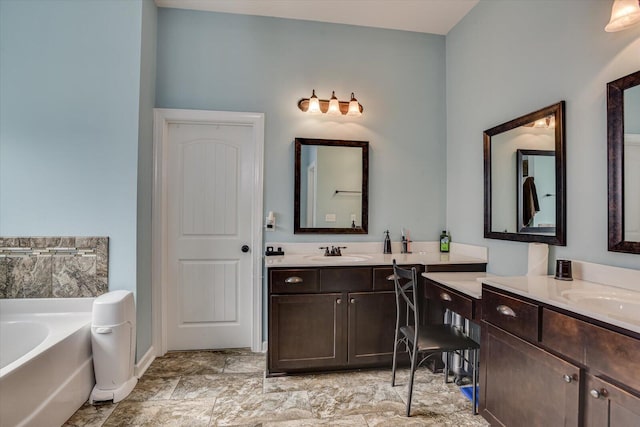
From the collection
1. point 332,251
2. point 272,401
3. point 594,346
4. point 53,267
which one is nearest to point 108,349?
point 53,267

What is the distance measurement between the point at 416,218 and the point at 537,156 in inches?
46.5

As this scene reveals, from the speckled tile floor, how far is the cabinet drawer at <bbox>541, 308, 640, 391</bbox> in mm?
872

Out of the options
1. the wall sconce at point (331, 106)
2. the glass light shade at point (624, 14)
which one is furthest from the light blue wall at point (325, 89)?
the glass light shade at point (624, 14)

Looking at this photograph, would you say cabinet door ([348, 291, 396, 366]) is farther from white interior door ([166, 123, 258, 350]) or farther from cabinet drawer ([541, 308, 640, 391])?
cabinet drawer ([541, 308, 640, 391])

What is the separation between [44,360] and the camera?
171cm

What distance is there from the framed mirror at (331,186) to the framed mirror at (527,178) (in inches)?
40.4

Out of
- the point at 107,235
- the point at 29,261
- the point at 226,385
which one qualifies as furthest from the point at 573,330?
the point at 29,261

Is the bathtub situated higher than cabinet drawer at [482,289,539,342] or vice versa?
cabinet drawer at [482,289,539,342]

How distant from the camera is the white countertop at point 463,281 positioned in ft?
6.52

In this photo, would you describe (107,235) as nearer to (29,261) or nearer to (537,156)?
(29,261)

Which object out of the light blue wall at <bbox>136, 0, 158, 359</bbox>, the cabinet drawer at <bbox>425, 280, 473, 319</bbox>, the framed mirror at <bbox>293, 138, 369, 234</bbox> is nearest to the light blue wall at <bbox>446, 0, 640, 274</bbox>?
the cabinet drawer at <bbox>425, 280, 473, 319</bbox>

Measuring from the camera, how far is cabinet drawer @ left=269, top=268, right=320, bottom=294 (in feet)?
7.76

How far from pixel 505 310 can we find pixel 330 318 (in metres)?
1.18

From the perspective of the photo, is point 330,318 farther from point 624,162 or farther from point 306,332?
point 624,162
